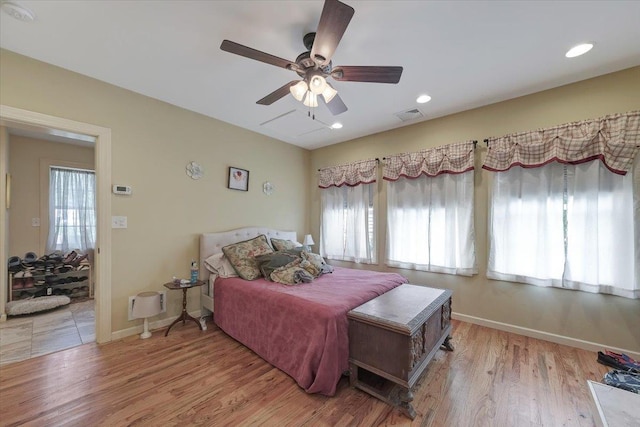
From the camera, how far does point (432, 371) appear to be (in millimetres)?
2107

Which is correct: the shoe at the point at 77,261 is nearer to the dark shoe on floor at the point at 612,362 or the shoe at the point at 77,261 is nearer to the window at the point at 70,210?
the window at the point at 70,210

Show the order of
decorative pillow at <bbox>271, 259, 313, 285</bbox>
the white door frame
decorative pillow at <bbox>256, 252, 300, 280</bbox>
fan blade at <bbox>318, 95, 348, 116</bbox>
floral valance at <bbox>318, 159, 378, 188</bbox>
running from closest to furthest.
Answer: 1. fan blade at <bbox>318, 95, 348, 116</bbox>
2. the white door frame
3. decorative pillow at <bbox>271, 259, 313, 285</bbox>
4. decorative pillow at <bbox>256, 252, 300, 280</bbox>
5. floral valance at <bbox>318, 159, 378, 188</bbox>

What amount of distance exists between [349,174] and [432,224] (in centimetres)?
152

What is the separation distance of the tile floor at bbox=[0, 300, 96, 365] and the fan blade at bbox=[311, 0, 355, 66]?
3.49m

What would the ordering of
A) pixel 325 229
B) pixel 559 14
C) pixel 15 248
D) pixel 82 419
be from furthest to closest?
pixel 325 229 < pixel 15 248 < pixel 559 14 < pixel 82 419

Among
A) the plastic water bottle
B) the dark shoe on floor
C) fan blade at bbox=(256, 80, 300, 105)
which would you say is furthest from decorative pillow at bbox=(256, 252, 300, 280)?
the dark shoe on floor

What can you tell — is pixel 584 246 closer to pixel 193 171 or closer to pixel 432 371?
pixel 432 371

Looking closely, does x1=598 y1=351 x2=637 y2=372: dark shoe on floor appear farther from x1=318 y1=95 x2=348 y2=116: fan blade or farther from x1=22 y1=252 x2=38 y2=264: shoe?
x1=22 y1=252 x2=38 y2=264: shoe

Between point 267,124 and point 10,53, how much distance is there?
2.40m

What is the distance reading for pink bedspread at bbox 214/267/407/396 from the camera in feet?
5.97

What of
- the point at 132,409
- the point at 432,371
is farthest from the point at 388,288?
the point at 132,409

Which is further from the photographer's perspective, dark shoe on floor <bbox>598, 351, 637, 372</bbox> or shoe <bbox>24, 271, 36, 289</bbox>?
shoe <bbox>24, 271, 36, 289</bbox>

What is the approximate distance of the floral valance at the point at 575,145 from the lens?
2238mm

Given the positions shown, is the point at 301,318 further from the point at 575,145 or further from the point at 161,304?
the point at 575,145
